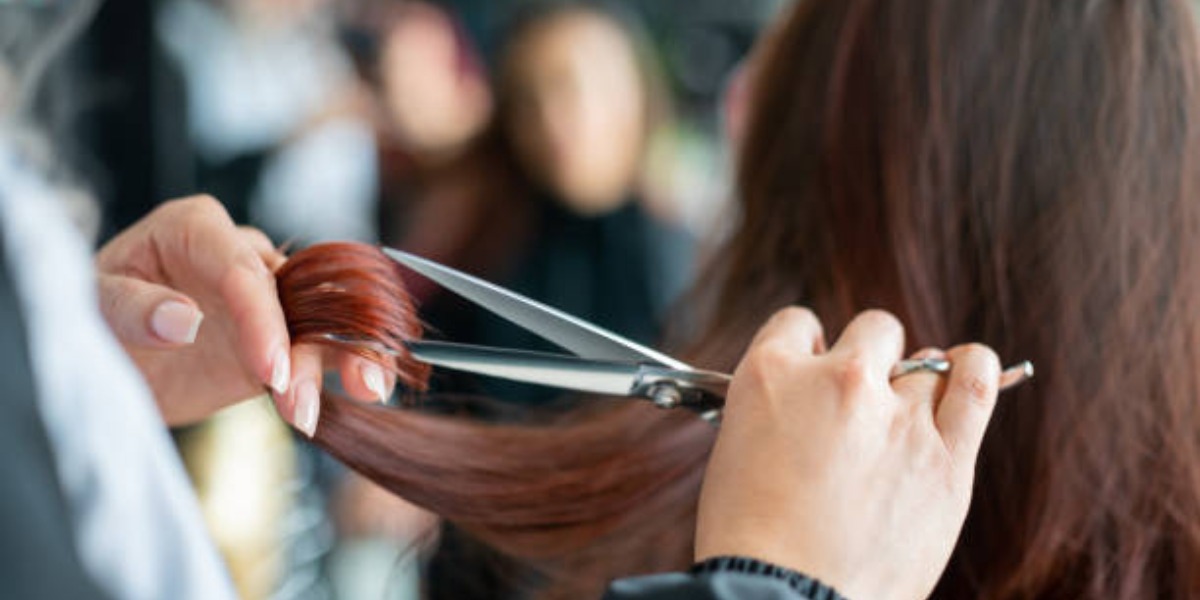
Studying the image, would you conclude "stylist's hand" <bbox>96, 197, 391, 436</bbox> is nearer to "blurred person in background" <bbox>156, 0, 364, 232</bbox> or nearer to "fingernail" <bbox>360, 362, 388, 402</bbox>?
"fingernail" <bbox>360, 362, 388, 402</bbox>

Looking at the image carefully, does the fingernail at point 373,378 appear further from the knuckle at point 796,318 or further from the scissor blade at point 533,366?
the knuckle at point 796,318

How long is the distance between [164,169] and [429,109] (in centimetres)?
73

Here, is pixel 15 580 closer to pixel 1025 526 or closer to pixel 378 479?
pixel 378 479

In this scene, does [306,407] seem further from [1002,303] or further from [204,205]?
[1002,303]

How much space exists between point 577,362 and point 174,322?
0.64ft

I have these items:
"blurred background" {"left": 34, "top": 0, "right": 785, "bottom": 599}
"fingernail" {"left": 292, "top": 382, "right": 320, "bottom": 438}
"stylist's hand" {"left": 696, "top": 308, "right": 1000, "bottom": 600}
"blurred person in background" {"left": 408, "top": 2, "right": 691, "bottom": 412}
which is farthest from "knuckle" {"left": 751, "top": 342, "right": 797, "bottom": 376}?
"blurred person in background" {"left": 408, "top": 2, "right": 691, "bottom": 412}

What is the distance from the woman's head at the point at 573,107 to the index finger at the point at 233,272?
4.85 ft

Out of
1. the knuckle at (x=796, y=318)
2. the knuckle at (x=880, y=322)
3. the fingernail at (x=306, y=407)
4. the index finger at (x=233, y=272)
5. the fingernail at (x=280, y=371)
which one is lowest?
the fingernail at (x=306, y=407)

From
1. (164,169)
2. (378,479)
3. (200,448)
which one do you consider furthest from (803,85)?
(164,169)

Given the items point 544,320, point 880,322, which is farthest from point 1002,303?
point 544,320

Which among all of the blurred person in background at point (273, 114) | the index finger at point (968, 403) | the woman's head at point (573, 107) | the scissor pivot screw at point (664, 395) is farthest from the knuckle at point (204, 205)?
the woman's head at point (573, 107)

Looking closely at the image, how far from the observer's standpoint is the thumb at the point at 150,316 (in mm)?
672

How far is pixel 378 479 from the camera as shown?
0.81m

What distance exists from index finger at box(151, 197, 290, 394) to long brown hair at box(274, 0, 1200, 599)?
10 cm
